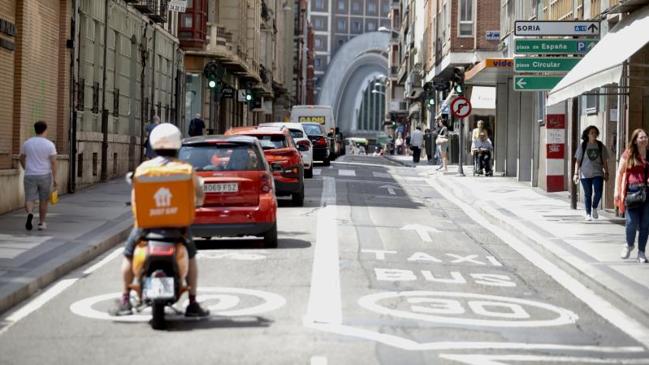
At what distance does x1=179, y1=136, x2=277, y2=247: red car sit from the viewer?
1716 cm

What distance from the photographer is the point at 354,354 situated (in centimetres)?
919

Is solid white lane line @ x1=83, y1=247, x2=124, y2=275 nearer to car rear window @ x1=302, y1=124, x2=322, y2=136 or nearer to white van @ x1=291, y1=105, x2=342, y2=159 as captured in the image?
car rear window @ x1=302, y1=124, x2=322, y2=136

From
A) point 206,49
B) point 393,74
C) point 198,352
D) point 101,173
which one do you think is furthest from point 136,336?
point 393,74

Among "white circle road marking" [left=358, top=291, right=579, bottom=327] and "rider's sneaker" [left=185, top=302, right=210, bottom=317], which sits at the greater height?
"rider's sneaker" [left=185, top=302, right=210, bottom=317]

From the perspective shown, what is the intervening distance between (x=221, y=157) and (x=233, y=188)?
1.62 ft

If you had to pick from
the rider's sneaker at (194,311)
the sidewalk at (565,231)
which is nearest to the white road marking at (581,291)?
the sidewalk at (565,231)

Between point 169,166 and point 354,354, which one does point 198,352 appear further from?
point 169,166

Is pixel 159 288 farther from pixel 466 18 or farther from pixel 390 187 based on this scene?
pixel 466 18

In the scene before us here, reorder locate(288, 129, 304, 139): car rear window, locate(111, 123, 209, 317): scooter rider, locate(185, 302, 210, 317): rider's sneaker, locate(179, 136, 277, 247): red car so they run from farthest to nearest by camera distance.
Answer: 1. locate(288, 129, 304, 139): car rear window
2. locate(179, 136, 277, 247): red car
3. locate(185, 302, 210, 317): rider's sneaker
4. locate(111, 123, 209, 317): scooter rider

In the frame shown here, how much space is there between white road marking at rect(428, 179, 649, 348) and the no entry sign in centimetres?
1761

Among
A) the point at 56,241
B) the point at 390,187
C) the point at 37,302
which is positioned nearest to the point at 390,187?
the point at 390,187

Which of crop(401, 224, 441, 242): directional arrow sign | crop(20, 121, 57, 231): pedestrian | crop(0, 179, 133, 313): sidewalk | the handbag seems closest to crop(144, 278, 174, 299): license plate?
crop(0, 179, 133, 313): sidewalk

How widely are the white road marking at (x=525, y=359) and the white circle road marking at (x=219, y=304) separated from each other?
2684mm

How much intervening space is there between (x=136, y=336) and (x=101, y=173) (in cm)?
2426
